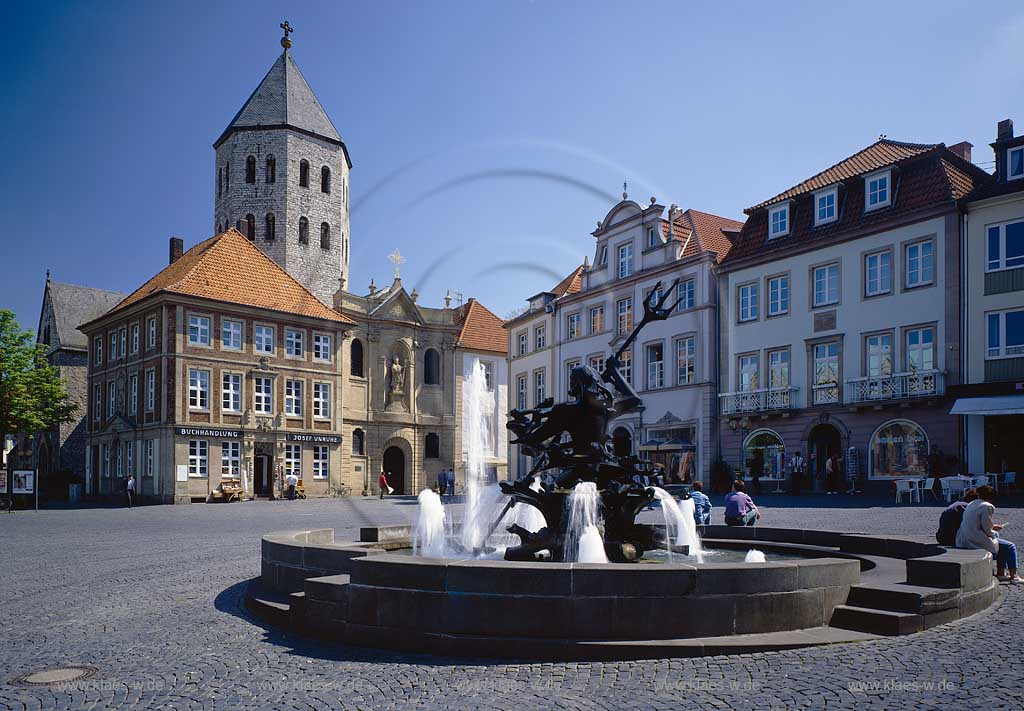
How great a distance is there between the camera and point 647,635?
762cm

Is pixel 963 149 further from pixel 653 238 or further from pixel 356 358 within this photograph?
pixel 356 358

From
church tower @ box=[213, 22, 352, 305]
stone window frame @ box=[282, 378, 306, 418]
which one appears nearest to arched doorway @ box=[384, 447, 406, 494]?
stone window frame @ box=[282, 378, 306, 418]

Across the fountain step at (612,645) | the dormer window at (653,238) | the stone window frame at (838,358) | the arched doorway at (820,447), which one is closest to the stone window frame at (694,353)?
the dormer window at (653,238)

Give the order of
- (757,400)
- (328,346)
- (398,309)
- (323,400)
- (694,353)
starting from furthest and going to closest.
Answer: (398,309)
(328,346)
(323,400)
(694,353)
(757,400)

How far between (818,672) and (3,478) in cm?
3559

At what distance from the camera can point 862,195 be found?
3488cm

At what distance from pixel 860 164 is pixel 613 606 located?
33.2m

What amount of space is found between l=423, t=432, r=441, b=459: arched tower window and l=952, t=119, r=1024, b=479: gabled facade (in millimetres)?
35050

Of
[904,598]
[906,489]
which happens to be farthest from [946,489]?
[904,598]

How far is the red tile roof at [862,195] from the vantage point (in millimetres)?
Result: 31969

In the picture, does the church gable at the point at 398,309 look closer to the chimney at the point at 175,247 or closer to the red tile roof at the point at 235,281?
the red tile roof at the point at 235,281

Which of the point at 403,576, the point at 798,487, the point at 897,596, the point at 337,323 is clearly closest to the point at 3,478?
the point at 337,323

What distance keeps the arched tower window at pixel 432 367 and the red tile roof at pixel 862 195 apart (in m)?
24.4

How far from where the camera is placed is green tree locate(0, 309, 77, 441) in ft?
142
